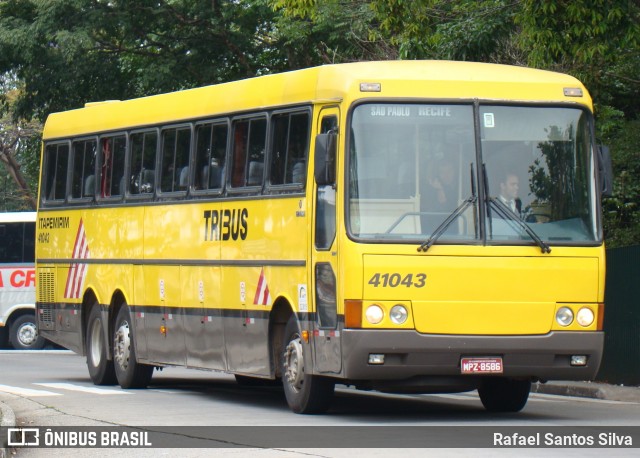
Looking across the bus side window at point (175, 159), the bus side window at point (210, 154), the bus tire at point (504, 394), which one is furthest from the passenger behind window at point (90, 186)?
the bus tire at point (504, 394)

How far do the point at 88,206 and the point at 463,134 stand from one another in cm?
782

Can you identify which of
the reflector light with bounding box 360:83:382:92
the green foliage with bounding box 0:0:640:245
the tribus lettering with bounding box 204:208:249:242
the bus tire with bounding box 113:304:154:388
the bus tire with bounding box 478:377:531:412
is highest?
the green foliage with bounding box 0:0:640:245

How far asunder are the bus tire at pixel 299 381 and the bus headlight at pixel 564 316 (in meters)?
2.21

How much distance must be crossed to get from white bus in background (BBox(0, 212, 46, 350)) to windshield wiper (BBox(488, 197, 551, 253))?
21689mm

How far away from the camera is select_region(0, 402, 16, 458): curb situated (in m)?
11.1

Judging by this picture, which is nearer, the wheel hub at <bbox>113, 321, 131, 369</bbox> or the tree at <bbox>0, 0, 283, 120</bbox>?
the wheel hub at <bbox>113, 321, 131, 369</bbox>

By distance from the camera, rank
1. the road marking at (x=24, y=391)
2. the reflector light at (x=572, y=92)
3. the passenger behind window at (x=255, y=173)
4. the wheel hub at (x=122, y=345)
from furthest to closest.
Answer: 1. the wheel hub at (x=122, y=345)
2. the road marking at (x=24, y=391)
3. the passenger behind window at (x=255, y=173)
4. the reflector light at (x=572, y=92)

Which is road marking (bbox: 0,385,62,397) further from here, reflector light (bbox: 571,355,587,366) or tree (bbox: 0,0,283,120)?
tree (bbox: 0,0,283,120)

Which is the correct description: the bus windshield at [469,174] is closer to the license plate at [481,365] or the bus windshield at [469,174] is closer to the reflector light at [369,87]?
the reflector light at [369,87]

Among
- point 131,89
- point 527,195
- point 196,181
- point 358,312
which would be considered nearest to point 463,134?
point 527,195

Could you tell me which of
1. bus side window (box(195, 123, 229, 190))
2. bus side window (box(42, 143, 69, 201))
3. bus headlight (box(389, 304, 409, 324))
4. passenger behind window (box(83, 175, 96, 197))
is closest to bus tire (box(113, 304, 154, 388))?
passenger behind window (box(83, 175, 96, 197))

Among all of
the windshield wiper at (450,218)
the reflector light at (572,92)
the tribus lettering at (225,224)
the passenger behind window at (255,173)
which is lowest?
the windshield wiper at (450,218)

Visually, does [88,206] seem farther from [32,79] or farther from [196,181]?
[32,79]

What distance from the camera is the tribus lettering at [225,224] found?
52.1 ft
